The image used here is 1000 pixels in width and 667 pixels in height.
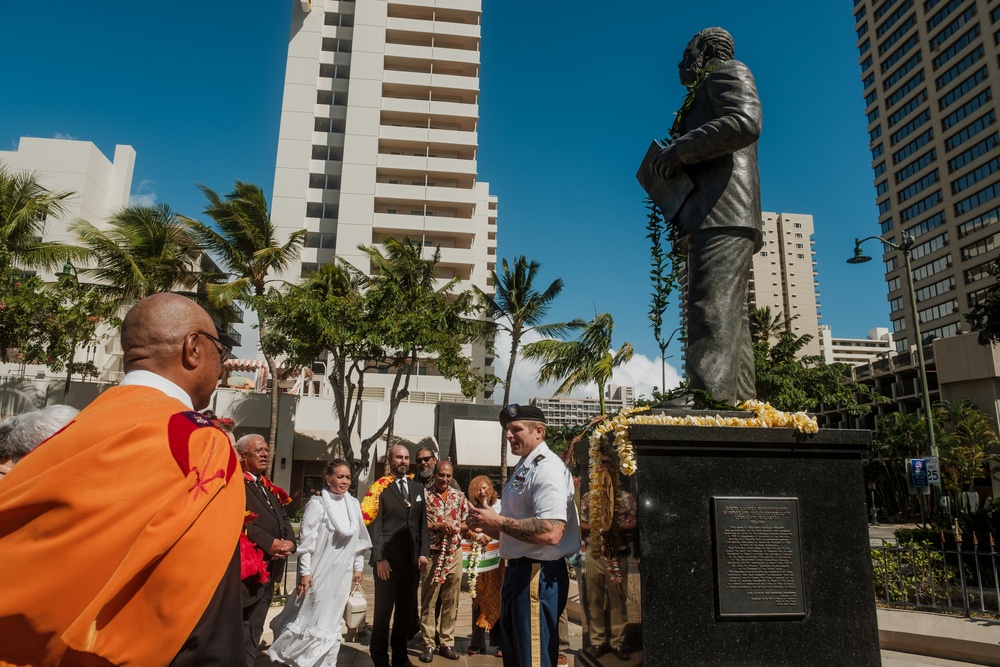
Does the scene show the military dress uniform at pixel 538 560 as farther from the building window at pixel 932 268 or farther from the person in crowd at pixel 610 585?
the building window at pixel 932 268

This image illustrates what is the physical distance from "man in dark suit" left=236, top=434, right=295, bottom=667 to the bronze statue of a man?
3675 millimetres

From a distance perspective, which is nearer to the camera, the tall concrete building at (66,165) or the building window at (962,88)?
the tall concrete building at (66,165)

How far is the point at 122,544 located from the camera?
156 cm

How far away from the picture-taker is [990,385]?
37.4 meters

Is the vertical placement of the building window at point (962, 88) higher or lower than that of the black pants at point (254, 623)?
higher

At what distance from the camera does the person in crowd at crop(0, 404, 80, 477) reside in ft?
10.9

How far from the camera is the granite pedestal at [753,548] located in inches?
141

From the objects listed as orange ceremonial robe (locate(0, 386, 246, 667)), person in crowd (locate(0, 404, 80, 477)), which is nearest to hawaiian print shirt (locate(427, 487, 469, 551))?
person in crowd (locate(0, 404, 80, 477))

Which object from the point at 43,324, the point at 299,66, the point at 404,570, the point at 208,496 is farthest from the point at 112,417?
the point at 299,66

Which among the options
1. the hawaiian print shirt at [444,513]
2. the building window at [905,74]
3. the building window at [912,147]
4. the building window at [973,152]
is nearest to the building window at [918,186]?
the building window at [973,152]

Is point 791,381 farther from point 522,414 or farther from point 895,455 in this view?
point 895,455

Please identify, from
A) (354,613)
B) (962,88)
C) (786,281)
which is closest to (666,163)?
(354,613)

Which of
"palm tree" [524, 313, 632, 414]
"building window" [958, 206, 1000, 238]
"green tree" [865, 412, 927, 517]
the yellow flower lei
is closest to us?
the yellow flower lei

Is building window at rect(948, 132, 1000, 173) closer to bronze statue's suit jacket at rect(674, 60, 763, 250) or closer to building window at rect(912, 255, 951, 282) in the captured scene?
building window at rect(912, 255, 951, 282)
